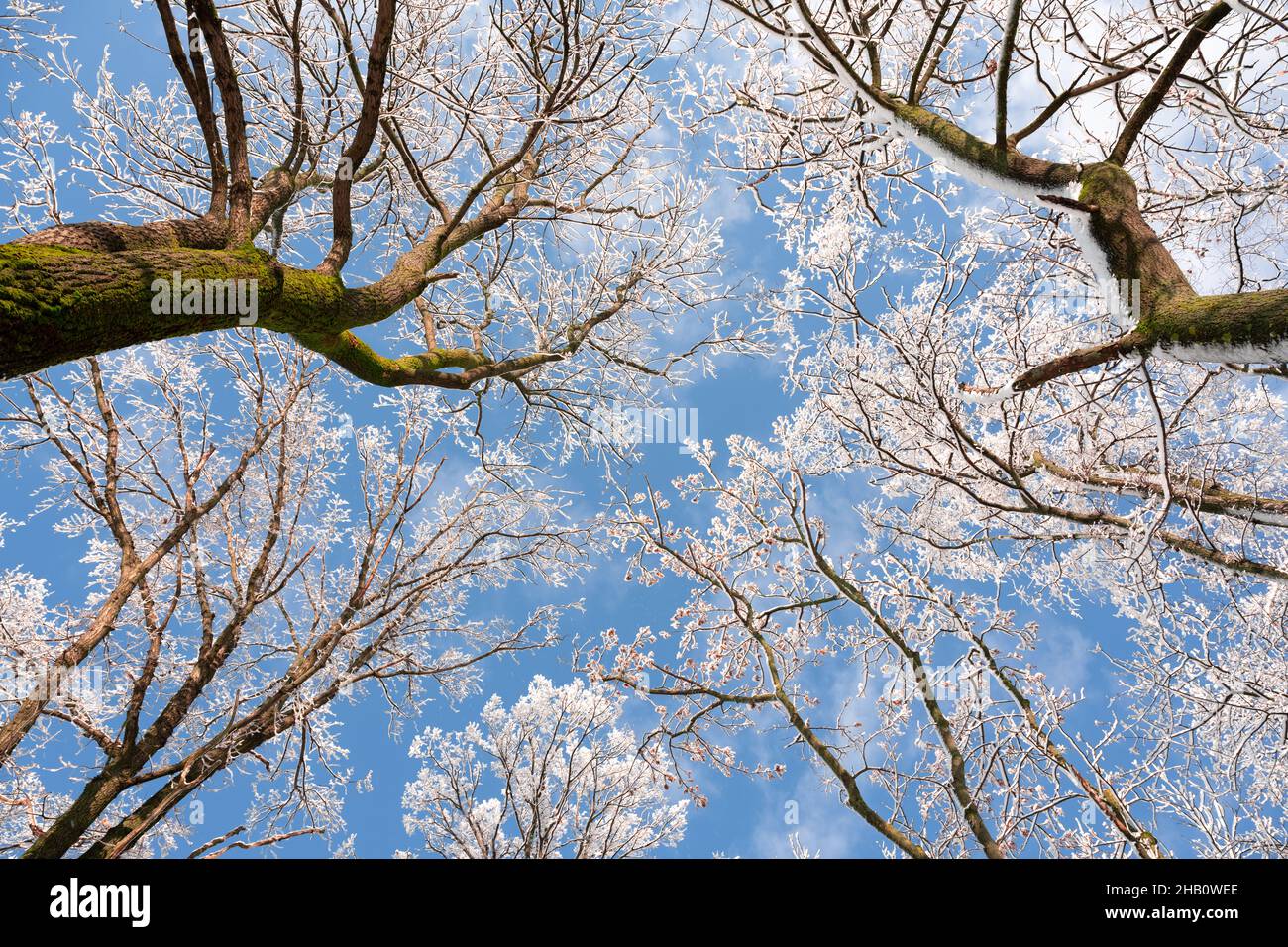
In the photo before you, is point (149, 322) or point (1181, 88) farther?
point (1181, 88)

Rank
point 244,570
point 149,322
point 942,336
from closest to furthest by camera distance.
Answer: point 149,322 < point 942,336 < point 244,570

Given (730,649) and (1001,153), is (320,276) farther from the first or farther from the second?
(730,649)

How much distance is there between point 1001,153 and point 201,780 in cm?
691

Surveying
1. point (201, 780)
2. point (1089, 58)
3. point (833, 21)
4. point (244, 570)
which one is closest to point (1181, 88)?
point (1089, 58)

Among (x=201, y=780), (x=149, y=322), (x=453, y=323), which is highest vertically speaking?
(x=453, y=323)

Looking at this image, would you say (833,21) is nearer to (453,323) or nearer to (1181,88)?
(1181,88)

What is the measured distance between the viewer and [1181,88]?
4117 mm

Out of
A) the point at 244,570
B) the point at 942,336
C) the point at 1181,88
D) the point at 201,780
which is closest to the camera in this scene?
the point at 1181,88

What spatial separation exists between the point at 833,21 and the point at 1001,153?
2.46 m
